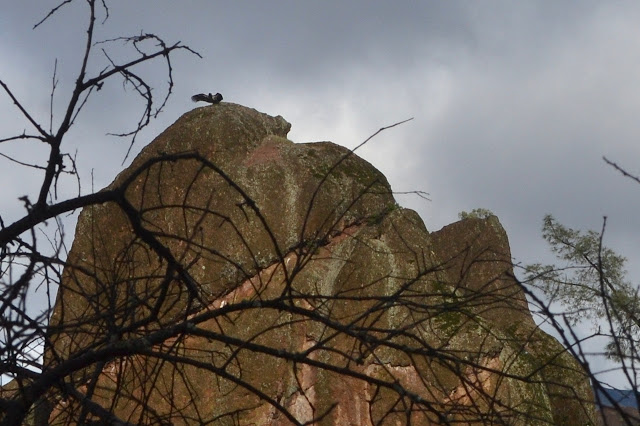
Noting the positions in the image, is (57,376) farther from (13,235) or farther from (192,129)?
(192,129)

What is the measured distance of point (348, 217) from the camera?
13.6 metres

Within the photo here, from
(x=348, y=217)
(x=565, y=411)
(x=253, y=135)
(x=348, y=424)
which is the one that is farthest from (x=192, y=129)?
(x=565, y=411)

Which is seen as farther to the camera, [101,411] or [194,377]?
[194,377]

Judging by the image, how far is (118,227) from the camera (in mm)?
13781

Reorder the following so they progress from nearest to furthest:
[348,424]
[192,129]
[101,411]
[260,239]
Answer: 1. [101,411]
2. [348,424]
3. [260,239]
4. [192,129]

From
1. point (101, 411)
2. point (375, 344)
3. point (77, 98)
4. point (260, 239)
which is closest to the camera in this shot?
point (375, 344)

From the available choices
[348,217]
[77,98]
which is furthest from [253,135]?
[77,98]

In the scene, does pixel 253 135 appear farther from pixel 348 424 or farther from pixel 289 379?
pixel 348 424

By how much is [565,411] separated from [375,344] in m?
14.5

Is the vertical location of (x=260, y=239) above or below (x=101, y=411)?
above

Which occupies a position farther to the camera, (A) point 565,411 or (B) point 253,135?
(A) point 565,411

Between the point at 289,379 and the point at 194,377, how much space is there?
124cm

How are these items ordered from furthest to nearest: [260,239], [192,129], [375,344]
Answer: [192,129] < [260,239] < [375,344]

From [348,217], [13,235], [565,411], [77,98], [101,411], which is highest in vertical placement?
[348,217]
